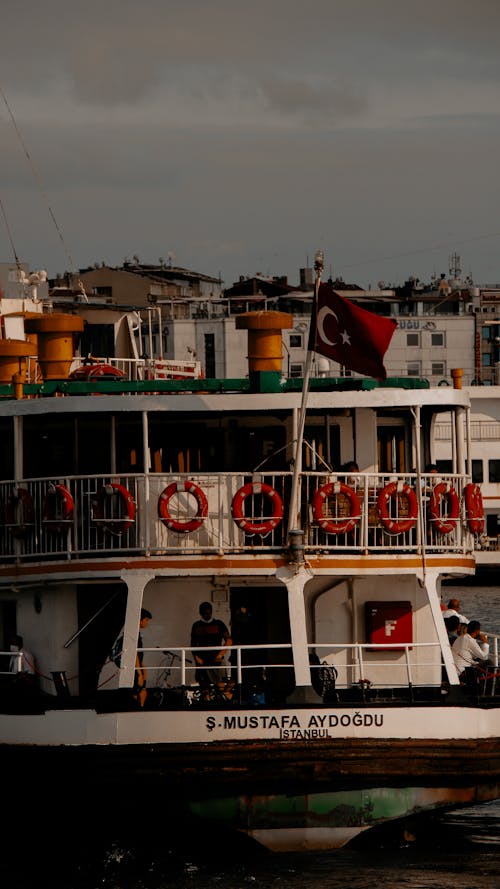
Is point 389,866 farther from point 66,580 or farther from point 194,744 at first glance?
point 66,580

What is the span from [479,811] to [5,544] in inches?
Answer: 299

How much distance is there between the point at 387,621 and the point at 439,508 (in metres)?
1.65

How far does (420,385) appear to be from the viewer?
2198cm

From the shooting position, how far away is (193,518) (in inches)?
781

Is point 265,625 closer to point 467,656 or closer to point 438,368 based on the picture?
point 467,656

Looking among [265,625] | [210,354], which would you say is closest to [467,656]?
[265,625]

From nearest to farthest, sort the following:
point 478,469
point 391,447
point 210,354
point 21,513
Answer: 1. point 21,513
2. point 391,447
3. point 478,469
4. point 210,354

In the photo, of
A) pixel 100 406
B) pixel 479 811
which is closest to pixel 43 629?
pixel 100 406

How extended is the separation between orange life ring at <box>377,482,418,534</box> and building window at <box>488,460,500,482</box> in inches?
2302

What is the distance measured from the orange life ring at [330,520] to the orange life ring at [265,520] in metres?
0.42

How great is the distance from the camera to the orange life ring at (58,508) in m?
20.2

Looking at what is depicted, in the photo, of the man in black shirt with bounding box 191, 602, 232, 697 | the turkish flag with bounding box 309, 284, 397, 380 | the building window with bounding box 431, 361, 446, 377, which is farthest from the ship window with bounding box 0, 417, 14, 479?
the building window with bounding box 431, 361, 446, 377

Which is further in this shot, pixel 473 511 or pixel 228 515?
pixel 473 511

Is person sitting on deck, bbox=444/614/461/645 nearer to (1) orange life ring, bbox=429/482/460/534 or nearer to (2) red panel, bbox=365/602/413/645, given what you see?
(2) red panel, bbox=365/602/413/645
